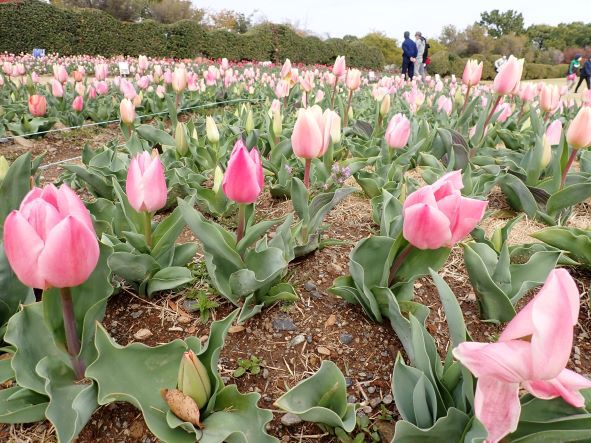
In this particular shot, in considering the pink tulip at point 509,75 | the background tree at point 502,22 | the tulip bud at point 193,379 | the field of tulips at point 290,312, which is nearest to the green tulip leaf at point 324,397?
the field of tulips at point 290,312

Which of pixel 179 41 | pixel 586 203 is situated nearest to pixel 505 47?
pixel 179 41

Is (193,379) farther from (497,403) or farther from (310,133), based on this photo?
(310,133)

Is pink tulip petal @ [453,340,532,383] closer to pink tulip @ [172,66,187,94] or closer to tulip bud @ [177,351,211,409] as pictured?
tulip bud @ [177,351,211,409]

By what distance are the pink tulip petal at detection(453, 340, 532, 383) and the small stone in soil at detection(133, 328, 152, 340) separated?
1.07 metres

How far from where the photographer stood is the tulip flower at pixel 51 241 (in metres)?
0.85

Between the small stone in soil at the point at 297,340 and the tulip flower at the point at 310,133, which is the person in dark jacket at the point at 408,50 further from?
the small stone in soil at the point at 297,340

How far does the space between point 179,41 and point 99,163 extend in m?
20.5

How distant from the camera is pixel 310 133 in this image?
5.64 ft

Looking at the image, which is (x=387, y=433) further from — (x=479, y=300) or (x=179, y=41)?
(x=179, y=41)

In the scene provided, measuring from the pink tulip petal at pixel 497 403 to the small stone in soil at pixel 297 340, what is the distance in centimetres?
78

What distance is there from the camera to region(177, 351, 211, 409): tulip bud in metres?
1.00

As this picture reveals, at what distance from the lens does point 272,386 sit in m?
1.29

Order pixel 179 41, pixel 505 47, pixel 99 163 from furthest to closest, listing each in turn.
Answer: pixel 505 47, pixel 179 41, pixel 99 163

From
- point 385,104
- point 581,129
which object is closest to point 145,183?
point 581,129
